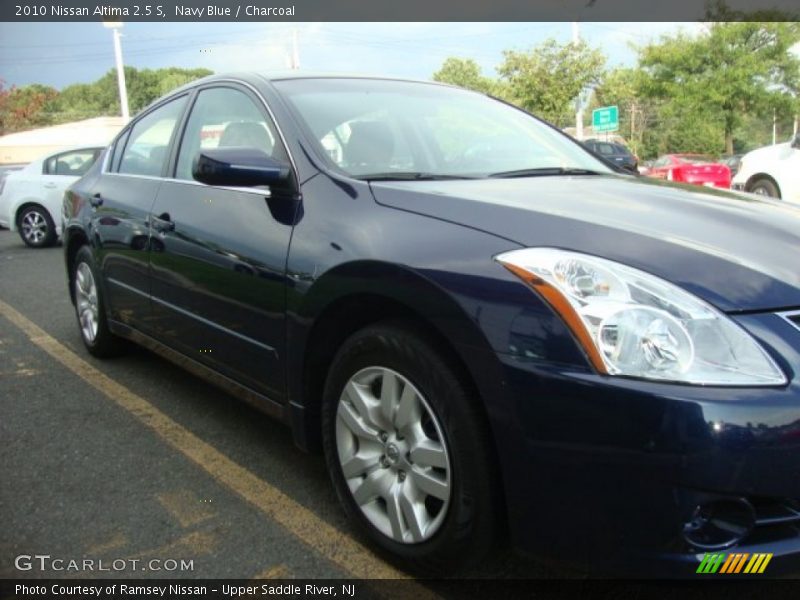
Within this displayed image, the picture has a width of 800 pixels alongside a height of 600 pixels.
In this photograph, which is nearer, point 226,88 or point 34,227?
point 226,88

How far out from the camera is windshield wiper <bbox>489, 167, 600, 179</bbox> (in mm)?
2683

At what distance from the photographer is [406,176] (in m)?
2.53

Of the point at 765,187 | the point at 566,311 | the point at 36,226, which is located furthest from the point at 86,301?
the point at 765,187

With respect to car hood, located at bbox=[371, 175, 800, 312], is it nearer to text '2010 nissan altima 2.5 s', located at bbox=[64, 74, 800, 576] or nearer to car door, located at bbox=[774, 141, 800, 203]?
text '2010 nissan altima 2.5 s', located at bbox=[64, 74, 800, 576]

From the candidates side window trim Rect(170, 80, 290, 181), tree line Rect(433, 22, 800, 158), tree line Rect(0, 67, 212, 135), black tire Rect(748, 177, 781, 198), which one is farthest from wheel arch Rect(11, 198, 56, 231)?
tree line Rect(0, 67, 212, 135)

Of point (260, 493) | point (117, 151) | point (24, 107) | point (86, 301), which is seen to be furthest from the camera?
point (24, 107)

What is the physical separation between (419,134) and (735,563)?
197 centimetres

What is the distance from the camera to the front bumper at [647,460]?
154 centimetres

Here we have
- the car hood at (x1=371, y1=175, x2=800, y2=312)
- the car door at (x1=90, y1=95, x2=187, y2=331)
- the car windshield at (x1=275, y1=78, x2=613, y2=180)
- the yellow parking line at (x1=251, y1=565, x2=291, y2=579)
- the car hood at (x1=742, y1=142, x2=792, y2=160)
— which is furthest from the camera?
the car hood at (x1=742, y1=142, x2=792, y2=160)

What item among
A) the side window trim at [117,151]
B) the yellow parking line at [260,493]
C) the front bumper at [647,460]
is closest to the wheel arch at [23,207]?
the side window trim at [117,151]

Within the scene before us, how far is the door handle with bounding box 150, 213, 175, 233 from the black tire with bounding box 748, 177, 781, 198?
31.6 feet

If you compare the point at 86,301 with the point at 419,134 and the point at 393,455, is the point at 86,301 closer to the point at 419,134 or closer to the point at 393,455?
the point at 419,134

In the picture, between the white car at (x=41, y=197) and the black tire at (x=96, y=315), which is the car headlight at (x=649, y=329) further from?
the white car at (x=41, y=197)

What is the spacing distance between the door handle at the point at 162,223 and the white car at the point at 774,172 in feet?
30.1
